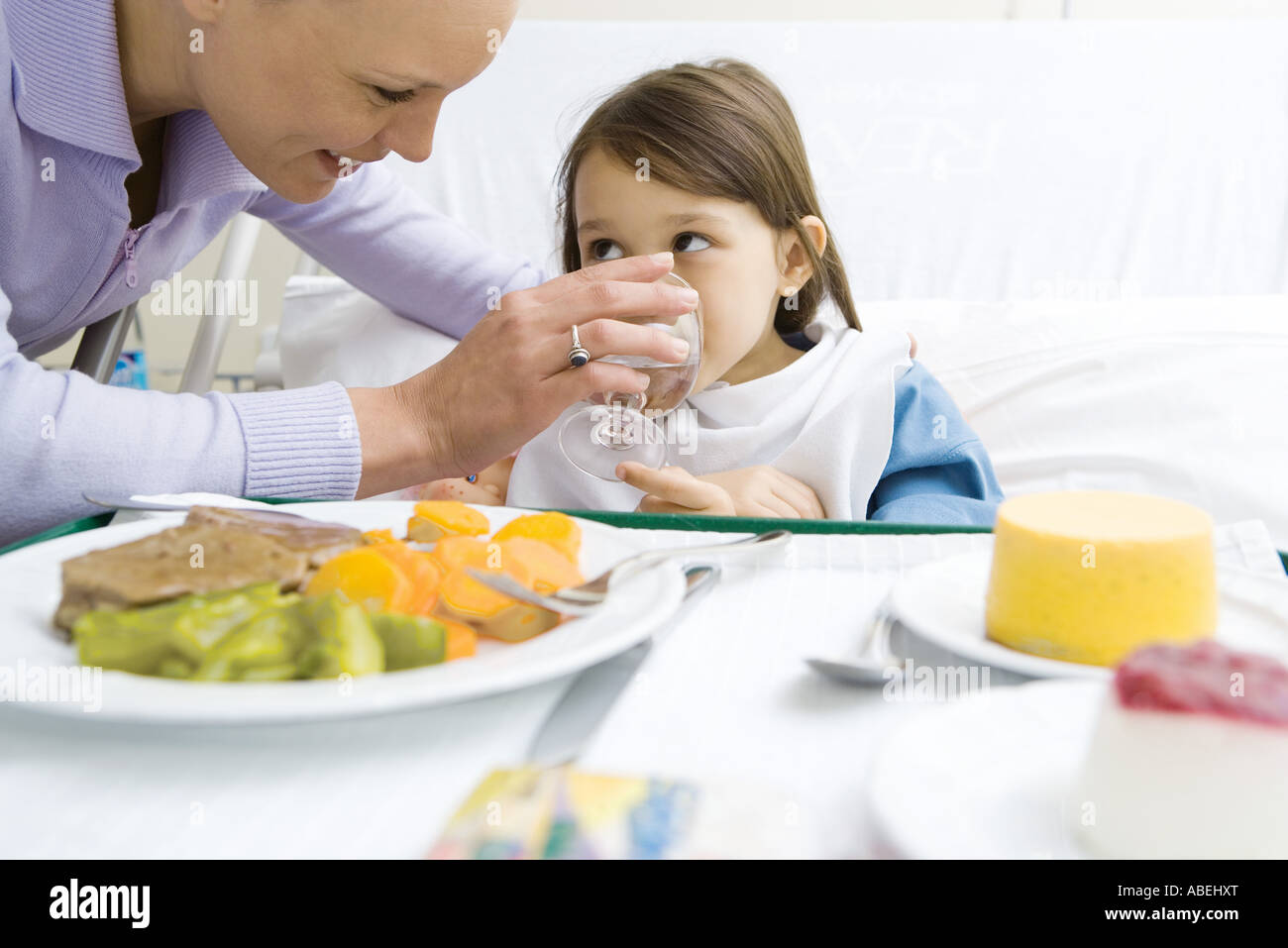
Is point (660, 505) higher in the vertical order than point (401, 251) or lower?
lower

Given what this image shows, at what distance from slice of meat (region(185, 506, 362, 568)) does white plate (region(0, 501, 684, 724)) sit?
8 centimetres

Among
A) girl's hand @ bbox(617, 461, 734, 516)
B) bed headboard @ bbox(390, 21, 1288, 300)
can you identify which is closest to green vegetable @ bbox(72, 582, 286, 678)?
girl's hand @ bbox(617, 461, 734, 516)

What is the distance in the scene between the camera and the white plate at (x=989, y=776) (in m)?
0.32

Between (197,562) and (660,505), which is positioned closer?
(197,562)

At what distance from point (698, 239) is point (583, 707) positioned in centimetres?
87

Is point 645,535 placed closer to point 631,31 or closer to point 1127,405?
point 1127,405

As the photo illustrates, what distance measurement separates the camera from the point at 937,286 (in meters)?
1.98

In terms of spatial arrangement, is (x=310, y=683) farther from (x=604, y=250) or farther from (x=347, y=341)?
(x=347, y=341)

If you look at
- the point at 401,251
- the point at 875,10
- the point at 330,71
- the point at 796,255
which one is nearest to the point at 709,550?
the point at 330,71

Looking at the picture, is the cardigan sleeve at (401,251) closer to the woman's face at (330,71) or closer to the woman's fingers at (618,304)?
the woman's face at (330,71)

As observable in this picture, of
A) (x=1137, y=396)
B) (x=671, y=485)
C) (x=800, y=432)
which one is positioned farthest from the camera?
(x=1137, y=396)

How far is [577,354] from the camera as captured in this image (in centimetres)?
97

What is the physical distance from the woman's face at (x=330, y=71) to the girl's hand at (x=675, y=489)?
1.29ft
